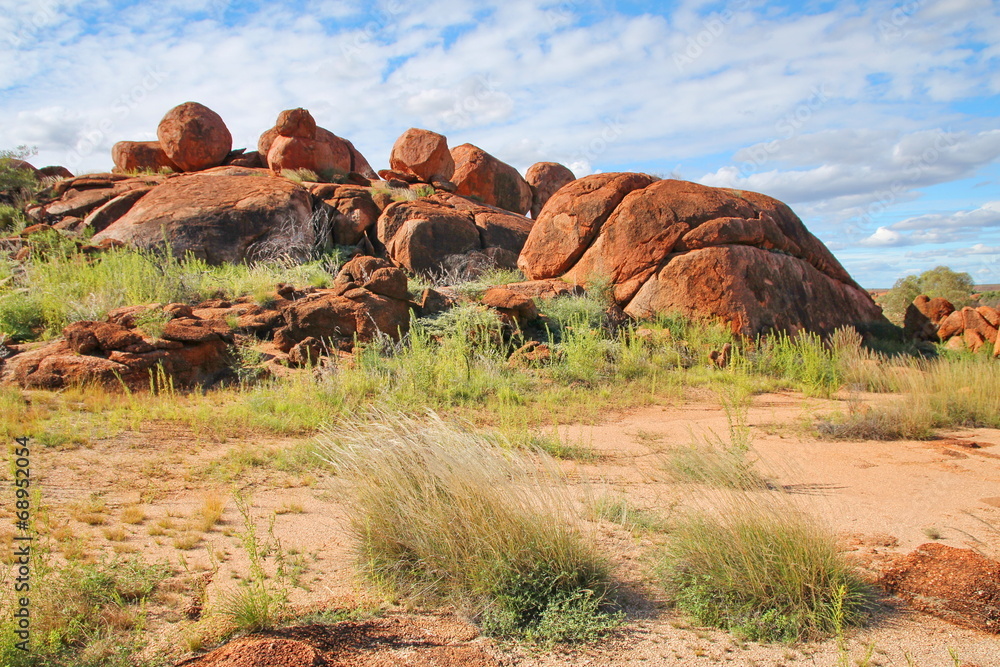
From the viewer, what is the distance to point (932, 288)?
25125mm

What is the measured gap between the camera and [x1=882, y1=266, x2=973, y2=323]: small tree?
23.7 m

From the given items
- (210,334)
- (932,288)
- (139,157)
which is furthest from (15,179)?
(932,288)

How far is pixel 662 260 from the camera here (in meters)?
12.0

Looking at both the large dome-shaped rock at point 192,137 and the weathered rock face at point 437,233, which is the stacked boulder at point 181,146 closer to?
Answer: the large dome-shaped rock at point 192,137

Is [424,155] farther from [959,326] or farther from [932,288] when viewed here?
[932,288]

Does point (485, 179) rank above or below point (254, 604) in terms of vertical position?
above

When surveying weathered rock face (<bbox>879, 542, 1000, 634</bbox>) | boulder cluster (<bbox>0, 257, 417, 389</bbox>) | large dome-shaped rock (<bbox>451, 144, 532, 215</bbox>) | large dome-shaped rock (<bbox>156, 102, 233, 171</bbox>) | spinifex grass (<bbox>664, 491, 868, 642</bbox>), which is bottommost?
weathered rock face (<bbox>879, 542, 1000, 634</bbox>)

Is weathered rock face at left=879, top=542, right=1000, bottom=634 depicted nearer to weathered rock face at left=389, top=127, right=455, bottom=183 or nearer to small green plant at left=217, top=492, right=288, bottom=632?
small green plant at left=217, top=492, right=288, bottom=632

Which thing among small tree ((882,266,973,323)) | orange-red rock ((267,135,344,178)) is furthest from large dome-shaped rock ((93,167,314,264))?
small tree ((882,266,973,323))

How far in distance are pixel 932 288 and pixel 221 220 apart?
24796 mm

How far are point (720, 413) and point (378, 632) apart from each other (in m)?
5.92

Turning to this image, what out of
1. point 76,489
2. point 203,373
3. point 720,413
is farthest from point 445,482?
point 203,373

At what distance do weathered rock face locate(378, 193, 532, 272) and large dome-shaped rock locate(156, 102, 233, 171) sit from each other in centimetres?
772

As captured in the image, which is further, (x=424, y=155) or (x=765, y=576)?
(x=424, y=155)
